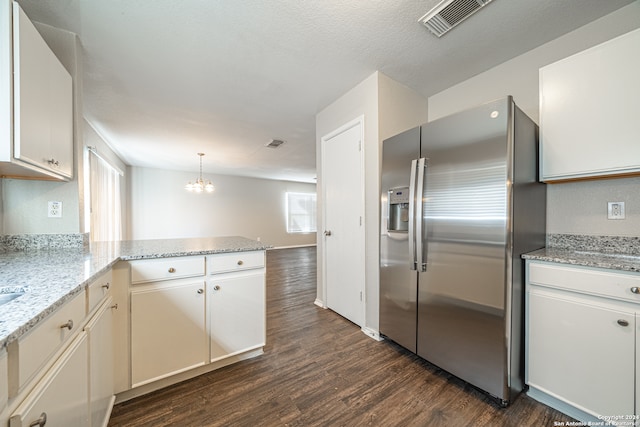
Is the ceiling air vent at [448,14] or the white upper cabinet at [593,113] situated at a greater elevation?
the ceiling air vent at [448,14]

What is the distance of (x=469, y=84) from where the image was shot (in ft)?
7.71

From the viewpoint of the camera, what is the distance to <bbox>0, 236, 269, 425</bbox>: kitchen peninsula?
2.16 ft

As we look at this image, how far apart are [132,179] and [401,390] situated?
7432 mm

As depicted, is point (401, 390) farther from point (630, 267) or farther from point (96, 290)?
point (96, 290)

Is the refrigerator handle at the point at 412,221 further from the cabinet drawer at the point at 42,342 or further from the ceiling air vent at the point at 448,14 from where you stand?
the cabinet drawer at the point at 42,342

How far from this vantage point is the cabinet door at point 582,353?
1.16m

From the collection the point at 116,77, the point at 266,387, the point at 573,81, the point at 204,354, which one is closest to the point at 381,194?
the point at 573,81

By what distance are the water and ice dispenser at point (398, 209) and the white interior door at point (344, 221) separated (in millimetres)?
359

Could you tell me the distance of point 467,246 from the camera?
152 centimetres

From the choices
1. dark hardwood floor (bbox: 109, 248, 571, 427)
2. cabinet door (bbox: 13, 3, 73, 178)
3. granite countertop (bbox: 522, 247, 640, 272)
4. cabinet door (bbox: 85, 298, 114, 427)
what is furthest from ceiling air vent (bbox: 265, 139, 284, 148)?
granite countertop (bbox: 522, 247, 640, 272)

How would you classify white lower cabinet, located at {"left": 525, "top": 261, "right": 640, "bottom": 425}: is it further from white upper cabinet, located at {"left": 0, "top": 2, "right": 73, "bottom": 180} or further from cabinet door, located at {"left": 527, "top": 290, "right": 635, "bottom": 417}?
white upper cabinet, located at {"left": 0, "top": 2, "right": 73, "bottom": 180}

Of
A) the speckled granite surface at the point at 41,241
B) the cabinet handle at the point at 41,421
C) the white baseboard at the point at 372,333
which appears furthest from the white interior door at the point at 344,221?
the speckled granite surface at the point at 41,241

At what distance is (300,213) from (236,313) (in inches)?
281

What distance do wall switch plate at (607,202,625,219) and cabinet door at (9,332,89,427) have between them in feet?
9.53
